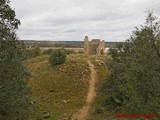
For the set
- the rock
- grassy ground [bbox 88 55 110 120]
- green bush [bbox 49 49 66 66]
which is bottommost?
the rock

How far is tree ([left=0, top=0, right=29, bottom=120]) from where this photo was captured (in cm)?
1523

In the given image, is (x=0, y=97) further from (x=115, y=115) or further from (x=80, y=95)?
(x=80, y=95)

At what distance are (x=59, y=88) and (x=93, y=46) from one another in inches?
1071

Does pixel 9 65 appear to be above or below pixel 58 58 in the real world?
above

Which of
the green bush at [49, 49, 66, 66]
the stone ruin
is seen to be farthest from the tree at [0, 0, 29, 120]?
the stone ruin

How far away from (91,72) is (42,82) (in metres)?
7.26

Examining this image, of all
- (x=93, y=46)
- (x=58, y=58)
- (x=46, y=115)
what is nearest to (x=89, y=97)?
(x=46, y=115)

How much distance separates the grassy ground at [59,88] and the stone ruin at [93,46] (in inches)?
494

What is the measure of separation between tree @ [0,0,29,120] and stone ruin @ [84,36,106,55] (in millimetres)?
44295

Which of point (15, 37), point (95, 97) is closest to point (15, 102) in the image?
point (15, 37)

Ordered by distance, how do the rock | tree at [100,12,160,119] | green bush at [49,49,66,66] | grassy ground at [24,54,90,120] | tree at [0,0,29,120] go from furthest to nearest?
green bush at [49,49,66,66] → grassy ground at [24,54,90,120] → the rock → tree at [100,12,160,119] → tree at [0,0,29,120]

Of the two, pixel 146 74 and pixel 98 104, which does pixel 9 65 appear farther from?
pixel 98 104

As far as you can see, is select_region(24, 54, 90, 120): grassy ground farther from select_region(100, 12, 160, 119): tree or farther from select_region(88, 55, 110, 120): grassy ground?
select_region(100, 12, 160, 119): tree

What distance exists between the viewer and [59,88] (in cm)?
3731
